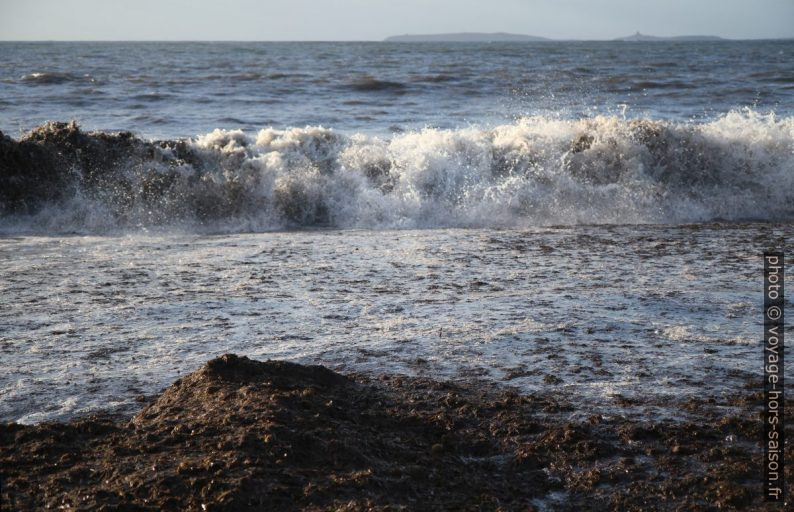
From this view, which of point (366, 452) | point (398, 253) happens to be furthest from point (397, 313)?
point (366, 452)

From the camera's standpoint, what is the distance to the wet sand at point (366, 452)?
8.32 feet

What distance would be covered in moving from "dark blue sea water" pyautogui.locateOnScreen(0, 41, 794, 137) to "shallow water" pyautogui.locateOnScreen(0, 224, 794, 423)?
5.67 m

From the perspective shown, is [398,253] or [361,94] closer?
[398,253]

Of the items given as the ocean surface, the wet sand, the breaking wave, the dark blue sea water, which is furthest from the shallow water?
the dark blue sea water

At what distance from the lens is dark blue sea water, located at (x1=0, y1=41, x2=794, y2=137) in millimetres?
15469

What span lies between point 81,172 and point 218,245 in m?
3.19

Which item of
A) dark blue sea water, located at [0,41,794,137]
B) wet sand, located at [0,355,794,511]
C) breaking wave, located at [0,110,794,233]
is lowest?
wet sand, located at [0,355,794,511]

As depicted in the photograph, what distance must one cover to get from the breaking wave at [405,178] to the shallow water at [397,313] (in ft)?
4.51

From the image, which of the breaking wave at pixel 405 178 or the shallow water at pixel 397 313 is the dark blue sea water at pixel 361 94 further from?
the shallow water at pixel 397 313

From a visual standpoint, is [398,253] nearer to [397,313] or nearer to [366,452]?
[397,313]

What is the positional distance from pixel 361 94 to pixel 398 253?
14.2m

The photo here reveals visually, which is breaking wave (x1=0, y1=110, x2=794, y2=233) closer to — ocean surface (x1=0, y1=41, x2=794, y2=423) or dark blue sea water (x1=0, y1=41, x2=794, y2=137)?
ocean surface (x1=0, y1=41, x2=794, y2=423)

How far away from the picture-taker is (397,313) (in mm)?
4734

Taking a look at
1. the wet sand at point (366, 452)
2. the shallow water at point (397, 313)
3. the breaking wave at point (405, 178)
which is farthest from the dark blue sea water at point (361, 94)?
the wet sand at point (366, 452)
